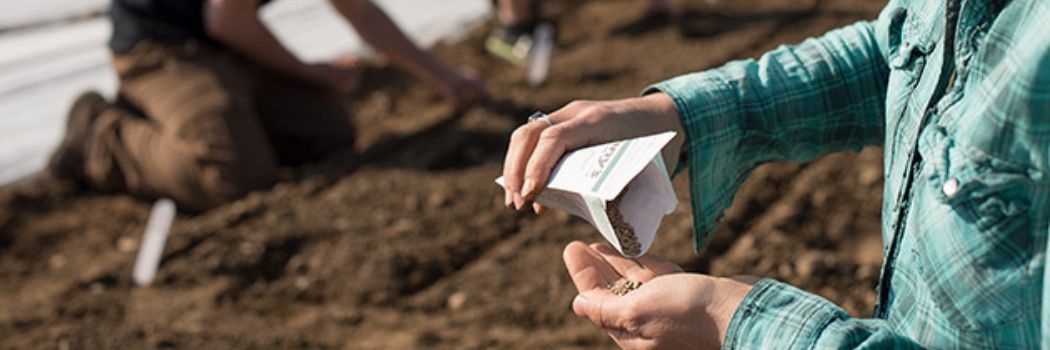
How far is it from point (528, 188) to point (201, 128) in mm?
1955

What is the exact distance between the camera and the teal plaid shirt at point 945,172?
81cm

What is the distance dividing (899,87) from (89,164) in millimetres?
2370

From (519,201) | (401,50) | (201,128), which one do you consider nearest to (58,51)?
(201,128)

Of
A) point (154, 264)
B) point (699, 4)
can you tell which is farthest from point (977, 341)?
point (699, 4)

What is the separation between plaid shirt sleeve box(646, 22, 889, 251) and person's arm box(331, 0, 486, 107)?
1.79 m

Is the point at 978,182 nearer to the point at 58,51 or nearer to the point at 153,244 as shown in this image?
the point at 153,244

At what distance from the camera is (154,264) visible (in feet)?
7.77

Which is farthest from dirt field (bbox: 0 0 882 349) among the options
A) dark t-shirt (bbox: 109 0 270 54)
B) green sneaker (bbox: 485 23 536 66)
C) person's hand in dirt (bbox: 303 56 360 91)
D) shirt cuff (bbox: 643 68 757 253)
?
shirt cuff (bbox: 643 68 757 253)

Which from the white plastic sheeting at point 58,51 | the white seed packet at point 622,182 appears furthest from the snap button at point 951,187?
the white plastic sheeting at point 58,51

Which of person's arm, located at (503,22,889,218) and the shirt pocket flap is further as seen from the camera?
person's arm, located at (503,22,889,218)

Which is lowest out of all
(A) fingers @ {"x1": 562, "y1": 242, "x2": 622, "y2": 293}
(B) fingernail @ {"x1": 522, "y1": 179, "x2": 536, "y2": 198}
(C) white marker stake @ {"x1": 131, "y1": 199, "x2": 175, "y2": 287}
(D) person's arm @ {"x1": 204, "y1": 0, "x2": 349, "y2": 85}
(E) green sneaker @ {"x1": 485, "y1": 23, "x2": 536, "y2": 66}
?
(E) green sneaker @ {"x1": 485, "y1": 23, "x2": 536, "y2": 66}

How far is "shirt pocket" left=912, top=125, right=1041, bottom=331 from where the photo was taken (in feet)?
2.70

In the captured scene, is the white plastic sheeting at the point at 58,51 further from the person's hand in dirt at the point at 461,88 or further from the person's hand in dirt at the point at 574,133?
the person's hand in dirt at the point at 574,133

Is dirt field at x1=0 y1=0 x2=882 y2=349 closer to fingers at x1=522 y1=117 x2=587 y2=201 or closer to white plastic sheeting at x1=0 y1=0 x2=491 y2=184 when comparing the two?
white plastic sheeting at x1=0 y1=0 x2=491 y2=184
